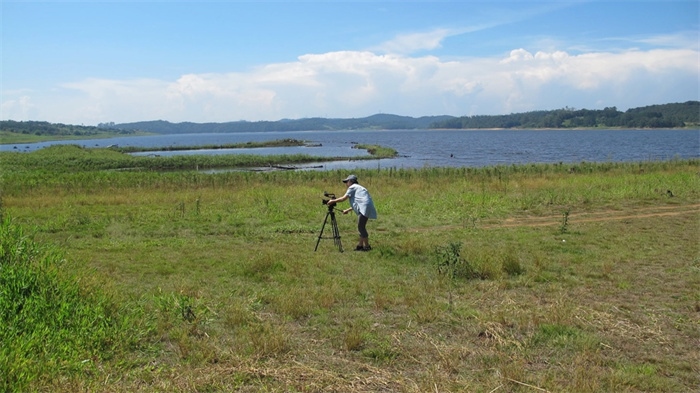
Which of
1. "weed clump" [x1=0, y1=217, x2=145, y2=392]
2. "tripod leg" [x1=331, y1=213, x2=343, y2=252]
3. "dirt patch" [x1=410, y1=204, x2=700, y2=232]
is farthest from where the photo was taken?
"dirt patch" [x1=410, y1=204, x2=700, y2=232]

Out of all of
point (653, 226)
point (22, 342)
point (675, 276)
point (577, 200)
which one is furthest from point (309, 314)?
point (577, 200)

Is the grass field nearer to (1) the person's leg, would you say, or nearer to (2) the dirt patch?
(1) the person's leg

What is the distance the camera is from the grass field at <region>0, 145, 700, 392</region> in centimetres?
561

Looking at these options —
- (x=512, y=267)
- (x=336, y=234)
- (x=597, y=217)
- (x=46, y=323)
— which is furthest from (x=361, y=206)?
(x=597, y=217)

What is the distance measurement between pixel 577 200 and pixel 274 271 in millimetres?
15061

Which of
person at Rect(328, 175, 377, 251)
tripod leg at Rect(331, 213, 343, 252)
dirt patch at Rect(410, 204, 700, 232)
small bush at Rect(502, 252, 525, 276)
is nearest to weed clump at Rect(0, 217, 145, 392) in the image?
tripod leg at Rect(331, 213, 343, 252)

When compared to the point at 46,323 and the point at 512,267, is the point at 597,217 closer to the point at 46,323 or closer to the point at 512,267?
the point at 512,267

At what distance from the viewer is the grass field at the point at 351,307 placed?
5613 millimetres

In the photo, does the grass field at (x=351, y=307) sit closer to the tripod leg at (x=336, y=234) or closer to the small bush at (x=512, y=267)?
the small bush at (x=512, y=267)

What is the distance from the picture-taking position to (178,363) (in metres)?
5.96

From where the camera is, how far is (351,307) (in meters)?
8.02

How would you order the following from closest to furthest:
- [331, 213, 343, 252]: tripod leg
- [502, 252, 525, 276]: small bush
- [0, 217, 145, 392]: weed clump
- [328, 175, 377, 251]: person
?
[0, 217, 145, 392]: weed clump
[502, 252, 525, 276]: small bush
[328, 175, 377, 251]: person
[331, 213, 343, 252]: tripod leg

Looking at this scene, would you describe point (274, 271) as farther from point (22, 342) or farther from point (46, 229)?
point (46, 229)

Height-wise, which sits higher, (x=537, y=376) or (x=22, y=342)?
(x=22, y=342)
